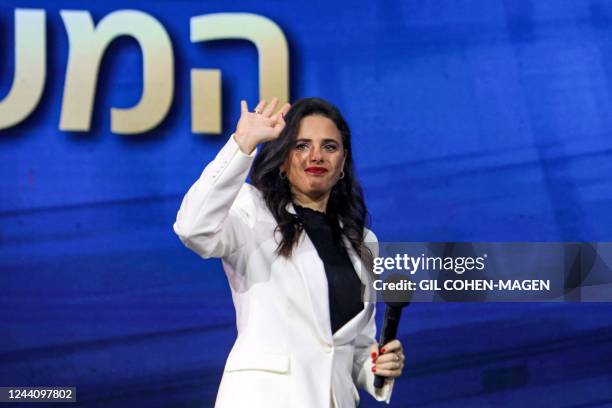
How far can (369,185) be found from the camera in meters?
3.59

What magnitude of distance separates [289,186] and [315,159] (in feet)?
0.33

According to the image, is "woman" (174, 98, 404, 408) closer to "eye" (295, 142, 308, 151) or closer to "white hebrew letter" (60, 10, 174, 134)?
"eye" (295, 142, 308, 151)

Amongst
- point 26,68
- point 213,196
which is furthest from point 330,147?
point 26,68

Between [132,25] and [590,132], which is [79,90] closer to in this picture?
[132,25]

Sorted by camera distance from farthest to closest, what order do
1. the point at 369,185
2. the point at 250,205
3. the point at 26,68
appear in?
the point at 369,185 < the point at 26,68 < the point at 250,205

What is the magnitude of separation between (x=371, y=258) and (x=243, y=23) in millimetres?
1484

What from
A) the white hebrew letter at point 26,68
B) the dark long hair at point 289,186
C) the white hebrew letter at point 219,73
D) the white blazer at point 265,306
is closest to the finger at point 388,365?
the white blazer at point 265,306

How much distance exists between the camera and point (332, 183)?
7.93 feet

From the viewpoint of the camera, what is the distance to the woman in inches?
78.9

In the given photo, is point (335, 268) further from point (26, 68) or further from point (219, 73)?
point (26, 68)

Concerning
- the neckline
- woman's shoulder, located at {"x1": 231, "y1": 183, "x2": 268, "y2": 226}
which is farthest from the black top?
woman's shoulder, located at {"x1": 231, "y1": 183, "x2": 268, "y2": 226}

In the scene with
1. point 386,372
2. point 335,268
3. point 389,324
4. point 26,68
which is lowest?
point 386,372

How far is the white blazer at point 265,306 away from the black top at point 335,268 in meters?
0.03

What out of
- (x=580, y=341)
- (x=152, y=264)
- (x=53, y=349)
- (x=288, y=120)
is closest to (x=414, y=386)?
→ (x=580, y=341)
